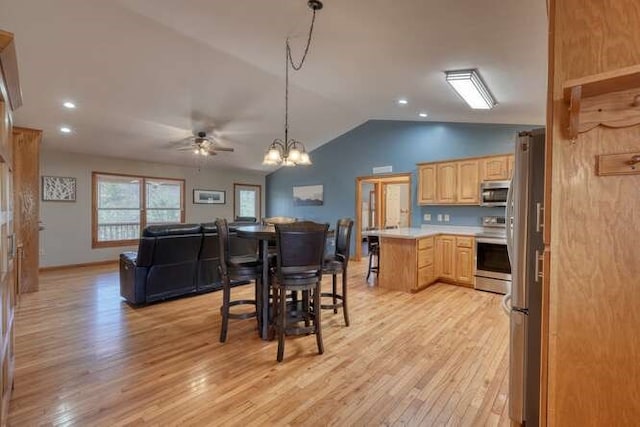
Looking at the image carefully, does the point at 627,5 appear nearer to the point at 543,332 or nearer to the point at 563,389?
the point at 543,332

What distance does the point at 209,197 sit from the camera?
827cm

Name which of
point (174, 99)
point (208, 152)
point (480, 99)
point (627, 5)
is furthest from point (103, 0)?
point (480, 99)

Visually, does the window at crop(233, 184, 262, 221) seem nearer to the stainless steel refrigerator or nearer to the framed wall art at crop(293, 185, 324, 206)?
the framed wall art at crop(293, 185, 324, 206)

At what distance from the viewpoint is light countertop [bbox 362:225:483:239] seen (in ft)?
15.1

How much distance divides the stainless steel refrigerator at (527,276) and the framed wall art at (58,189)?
7463 millimetres

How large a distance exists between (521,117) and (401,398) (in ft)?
13.6

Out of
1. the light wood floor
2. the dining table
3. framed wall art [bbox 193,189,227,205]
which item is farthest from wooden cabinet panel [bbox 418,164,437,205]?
framed wall art [bbox 193,189,227,205]

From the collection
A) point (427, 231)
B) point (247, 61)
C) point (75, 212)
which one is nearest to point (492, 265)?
point (427, 231)

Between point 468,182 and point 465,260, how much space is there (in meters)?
1.26

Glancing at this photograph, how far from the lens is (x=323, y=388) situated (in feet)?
7.00

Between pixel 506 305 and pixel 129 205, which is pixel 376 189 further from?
pixel 506 305

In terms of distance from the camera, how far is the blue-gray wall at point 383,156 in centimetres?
519

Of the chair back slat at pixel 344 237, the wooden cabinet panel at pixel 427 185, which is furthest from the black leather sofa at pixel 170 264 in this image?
the wooden cabinet panel at pixel 427 185

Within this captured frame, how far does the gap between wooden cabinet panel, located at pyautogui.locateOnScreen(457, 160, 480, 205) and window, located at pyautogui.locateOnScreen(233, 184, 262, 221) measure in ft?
19.3
